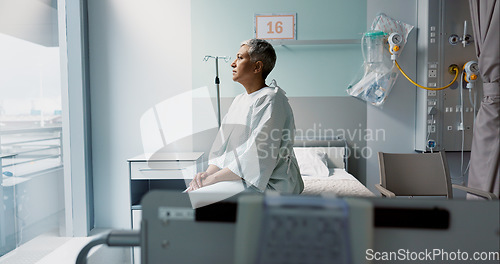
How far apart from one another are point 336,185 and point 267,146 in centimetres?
108

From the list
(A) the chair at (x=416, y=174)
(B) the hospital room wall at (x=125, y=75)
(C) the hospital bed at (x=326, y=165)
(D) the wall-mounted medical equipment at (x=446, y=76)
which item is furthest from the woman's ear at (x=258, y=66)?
(D) the wall-mounted medical equipment at (x=446, y=76)

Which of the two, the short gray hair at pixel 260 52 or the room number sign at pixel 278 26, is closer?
the short gray hair at pixel 260 52

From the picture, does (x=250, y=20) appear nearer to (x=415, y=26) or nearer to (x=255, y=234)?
(x=415, y=26)

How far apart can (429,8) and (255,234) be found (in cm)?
330

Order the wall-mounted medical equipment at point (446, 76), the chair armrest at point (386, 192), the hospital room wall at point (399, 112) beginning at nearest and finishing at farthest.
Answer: the chair armrest at point (386, 192)
the wall-mounted medical equipment at point (446, 76)
the hospital room wall at point (399, 112)

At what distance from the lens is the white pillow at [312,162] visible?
2.87 m

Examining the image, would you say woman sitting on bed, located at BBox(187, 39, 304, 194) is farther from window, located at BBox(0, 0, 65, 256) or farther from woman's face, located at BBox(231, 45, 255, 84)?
window, located at BBox(0, 0, 65, 256)

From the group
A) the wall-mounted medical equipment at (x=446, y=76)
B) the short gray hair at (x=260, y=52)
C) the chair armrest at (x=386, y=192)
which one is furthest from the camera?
the wall-mounted medical equipment at (x=446, y=76)

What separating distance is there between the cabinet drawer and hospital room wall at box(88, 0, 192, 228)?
519 millimetres

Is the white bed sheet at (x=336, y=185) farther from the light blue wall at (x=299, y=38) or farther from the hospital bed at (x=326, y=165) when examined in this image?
the light blue wall at (x=299, y=38)

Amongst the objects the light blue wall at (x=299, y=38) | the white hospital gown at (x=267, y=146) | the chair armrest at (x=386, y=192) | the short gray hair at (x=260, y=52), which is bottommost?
the chair armrest at (x=386, y=192)

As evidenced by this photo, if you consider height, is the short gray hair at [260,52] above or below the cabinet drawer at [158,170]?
above

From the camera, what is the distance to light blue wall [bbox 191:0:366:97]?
330 cm

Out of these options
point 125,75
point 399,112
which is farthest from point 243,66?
point 399,112
